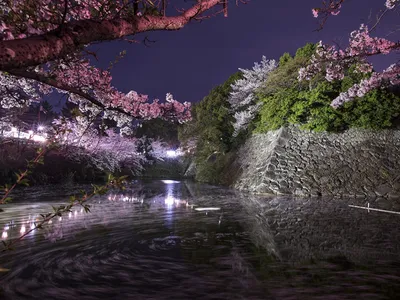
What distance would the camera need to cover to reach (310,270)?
4332mm

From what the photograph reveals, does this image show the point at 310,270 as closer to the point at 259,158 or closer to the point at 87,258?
the point at 87,258

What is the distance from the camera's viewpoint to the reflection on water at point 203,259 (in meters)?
3.64

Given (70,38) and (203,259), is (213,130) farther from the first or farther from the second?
(70,38)

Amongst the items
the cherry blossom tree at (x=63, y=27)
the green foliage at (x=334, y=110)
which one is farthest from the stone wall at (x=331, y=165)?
the cherry blossom tree at (x=63, y=27)

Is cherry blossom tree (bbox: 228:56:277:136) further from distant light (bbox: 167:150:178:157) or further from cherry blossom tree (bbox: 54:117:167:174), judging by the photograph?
distant light (bbox: 167:150:178:157)

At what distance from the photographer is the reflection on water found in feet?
11.9

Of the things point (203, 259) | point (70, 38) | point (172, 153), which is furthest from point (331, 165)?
point (172, 153)

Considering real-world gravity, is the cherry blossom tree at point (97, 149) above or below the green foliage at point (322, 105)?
below

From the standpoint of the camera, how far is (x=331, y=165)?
687 inches

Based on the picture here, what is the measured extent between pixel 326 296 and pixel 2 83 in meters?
9.82

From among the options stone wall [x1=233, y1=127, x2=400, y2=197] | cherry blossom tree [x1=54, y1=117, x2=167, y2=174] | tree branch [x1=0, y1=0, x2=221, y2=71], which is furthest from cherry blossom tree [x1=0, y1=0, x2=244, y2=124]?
cherry blossom tree [x1=54, y1=117, x2=167, y2=174]

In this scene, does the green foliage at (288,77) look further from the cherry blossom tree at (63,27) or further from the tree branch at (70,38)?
the tree branch at (70,38)

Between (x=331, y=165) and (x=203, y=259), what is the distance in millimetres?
14543

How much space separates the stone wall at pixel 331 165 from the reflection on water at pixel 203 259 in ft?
27.2
